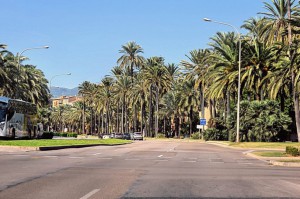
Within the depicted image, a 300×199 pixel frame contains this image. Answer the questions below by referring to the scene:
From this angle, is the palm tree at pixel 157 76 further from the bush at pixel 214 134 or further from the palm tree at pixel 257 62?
the palm tree at pixel 257 62

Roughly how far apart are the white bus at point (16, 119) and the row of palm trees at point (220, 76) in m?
25.2

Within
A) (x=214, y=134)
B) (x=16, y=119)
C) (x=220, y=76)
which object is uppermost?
(x=220, y=76)

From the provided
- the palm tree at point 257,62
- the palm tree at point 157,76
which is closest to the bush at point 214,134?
the palm tree at point 257,62

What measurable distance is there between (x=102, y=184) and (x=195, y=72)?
214ft

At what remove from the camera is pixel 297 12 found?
165 ft

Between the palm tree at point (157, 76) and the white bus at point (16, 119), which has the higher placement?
the palm tree at point (157, 76)

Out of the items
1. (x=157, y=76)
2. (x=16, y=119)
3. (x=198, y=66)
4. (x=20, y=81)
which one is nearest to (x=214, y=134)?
(x=198, y=66)

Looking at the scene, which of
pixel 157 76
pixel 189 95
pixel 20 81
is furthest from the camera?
pixel 157 76

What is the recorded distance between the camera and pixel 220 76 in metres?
58.5

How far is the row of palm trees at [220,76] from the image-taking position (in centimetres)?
4884

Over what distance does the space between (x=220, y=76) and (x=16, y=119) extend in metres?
29.9

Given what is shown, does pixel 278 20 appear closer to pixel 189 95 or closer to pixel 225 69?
pixel 225 69

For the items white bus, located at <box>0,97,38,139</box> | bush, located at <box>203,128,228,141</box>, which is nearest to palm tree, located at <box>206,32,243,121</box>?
bush, located at <box>203,128,228,141</box>

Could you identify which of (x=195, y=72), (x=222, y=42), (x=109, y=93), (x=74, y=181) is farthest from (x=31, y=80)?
(x=74, y=181)
